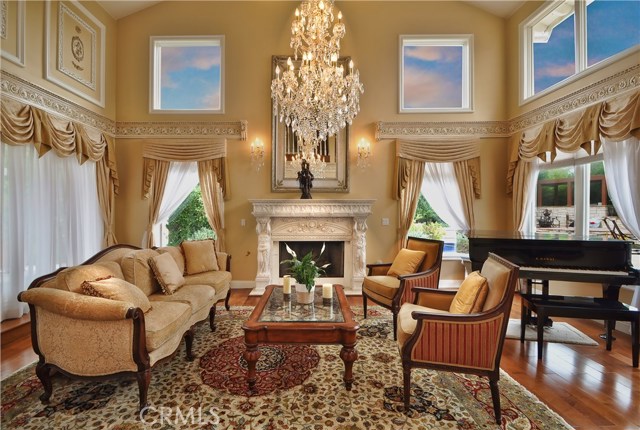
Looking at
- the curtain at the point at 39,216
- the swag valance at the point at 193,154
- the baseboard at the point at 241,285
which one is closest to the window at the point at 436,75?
the swag valance at the point at 193,154

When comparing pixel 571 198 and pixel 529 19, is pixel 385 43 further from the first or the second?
pixel 571 198

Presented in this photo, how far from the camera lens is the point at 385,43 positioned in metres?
5.02

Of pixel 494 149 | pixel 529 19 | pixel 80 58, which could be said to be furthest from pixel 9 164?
pixel 529 19

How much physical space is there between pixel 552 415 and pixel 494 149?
4412mm

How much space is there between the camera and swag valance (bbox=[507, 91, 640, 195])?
9.86ft

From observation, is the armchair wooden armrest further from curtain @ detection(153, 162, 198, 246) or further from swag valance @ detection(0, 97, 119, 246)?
swag valance @ detection(0, 97, 119, 246)

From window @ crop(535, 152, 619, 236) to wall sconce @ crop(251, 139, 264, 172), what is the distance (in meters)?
4.70

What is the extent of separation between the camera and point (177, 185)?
16.6ft

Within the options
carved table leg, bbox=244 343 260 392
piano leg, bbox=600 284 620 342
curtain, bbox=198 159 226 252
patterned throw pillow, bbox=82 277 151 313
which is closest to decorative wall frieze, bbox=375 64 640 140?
piano leg, bbox=600 284 620 342

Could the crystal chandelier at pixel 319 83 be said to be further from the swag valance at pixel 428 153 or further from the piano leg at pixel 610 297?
the piano leg at pixel 610 297

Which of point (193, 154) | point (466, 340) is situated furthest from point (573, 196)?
point (193, 154)

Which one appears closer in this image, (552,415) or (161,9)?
(552,415)

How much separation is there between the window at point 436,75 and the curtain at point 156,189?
4619 millimetres

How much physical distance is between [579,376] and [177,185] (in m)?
5.92
